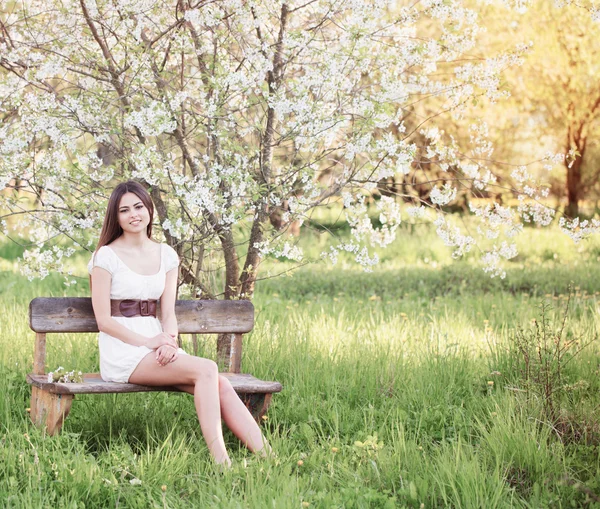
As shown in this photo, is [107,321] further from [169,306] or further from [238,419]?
[238,419]

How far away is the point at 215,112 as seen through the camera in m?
4.59

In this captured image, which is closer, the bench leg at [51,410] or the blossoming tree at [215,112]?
the bench leg at [51,410]

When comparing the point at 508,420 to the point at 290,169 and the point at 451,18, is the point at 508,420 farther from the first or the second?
the point at 451,18

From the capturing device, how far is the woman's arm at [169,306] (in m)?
4.38

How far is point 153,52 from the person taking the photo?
4.62 metres

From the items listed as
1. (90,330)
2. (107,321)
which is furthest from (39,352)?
(107,321)

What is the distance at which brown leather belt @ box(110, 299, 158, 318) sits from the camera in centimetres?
434

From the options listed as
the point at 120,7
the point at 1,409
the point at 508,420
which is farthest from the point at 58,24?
the point at 508,420

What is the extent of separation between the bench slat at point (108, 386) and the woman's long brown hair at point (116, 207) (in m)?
0.74

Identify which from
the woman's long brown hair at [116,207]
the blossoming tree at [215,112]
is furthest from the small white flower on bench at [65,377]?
the blossoming tree at [215,112]

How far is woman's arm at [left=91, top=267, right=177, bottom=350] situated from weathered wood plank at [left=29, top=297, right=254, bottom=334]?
144 millimetres

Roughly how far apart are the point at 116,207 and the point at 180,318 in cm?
74

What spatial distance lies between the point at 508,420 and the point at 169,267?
1982mm

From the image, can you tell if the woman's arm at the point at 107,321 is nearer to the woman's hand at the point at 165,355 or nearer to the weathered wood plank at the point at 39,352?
the woman's hand at the point at 165,355
